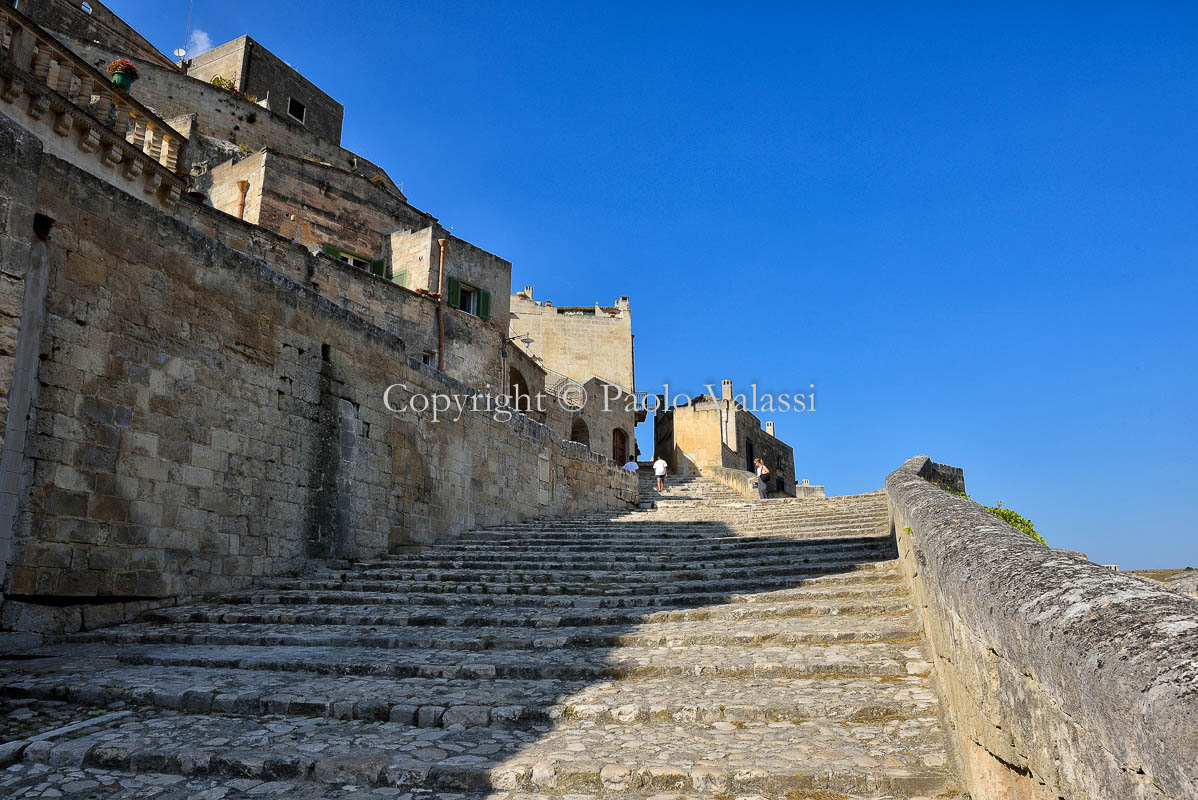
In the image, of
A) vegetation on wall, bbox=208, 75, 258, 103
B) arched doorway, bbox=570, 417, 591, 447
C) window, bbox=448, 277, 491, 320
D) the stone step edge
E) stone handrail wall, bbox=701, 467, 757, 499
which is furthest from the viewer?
arched doorway, bbox=570, 417, 591, 447

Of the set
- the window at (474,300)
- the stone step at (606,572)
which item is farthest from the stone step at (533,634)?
the window at (474,300)

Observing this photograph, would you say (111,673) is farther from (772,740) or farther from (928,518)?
(928,518)

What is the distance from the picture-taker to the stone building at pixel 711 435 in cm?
3078

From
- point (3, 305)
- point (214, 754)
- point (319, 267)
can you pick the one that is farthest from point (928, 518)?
point (319, 267)

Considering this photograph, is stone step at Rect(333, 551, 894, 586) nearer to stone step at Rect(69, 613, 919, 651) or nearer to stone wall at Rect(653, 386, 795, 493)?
stone step at Rect(69, 613, 919, 651)

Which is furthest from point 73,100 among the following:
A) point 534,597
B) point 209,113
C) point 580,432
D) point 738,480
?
point 580,432

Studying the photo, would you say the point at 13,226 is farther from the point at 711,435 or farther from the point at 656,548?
the point at 711,435

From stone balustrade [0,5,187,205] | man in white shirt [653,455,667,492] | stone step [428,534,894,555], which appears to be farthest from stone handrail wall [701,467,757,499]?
stone balustrade [0,5,187,205]

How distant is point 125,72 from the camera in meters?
15.9

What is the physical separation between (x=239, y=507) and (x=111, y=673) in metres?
3.08

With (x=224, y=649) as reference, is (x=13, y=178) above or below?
above

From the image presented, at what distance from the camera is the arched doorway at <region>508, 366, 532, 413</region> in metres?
24.8

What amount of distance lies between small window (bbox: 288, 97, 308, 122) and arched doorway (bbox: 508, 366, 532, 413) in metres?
14.6

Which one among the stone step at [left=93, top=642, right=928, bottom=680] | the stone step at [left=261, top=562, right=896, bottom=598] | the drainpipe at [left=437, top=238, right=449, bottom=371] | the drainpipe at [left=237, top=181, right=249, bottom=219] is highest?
the drainpipe at [left=237, top=181, right=249, bottom=219]
